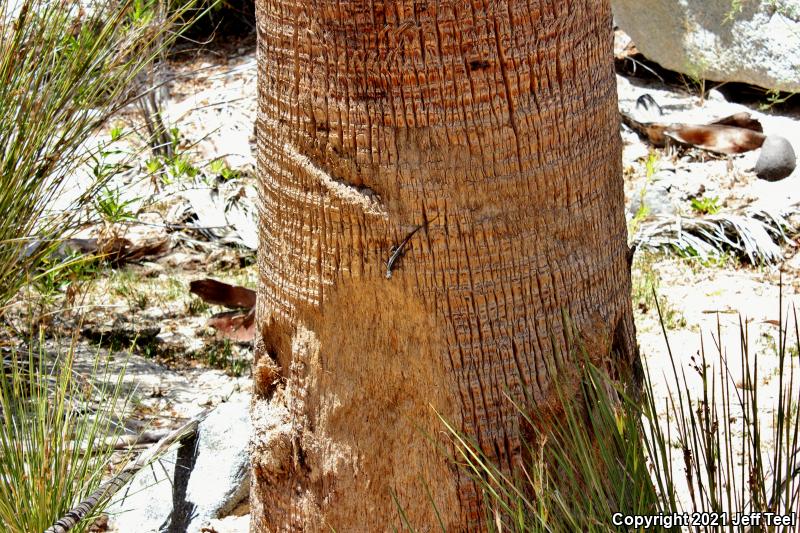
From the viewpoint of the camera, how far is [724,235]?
4891 millimetres

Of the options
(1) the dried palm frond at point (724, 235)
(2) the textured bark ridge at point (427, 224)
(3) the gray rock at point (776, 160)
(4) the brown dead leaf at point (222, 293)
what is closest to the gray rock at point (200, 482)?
(2) the textured bark ridge at point (427, 224)

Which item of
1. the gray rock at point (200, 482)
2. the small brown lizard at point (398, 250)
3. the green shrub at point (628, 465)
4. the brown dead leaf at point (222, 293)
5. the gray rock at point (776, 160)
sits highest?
the small brown lizard at point (398, 250)

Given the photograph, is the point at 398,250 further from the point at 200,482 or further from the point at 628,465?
the point at 200,482

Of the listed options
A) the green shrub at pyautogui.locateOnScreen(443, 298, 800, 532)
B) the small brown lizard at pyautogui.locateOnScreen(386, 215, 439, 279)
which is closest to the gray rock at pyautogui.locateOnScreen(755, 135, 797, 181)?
the green shrub at pyautogui.locateOnScreen(443, 298, 800, 532)

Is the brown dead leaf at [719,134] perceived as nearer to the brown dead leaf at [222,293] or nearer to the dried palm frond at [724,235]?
the dried palm frond at [724,235]

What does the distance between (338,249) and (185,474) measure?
5.35 feet

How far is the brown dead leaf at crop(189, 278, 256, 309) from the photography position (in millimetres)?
4539

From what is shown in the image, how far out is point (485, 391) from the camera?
6.57 feet

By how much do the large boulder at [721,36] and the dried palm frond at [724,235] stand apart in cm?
147

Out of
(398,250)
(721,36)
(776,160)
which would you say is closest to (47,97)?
(398,250)

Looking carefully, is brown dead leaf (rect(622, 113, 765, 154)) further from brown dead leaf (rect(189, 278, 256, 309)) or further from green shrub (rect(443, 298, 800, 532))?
green shrub (rect(443, 298, 800, 532))

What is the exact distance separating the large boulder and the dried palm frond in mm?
1468

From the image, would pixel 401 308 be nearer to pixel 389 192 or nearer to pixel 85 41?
pixel 389 192

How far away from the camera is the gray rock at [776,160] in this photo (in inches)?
215
